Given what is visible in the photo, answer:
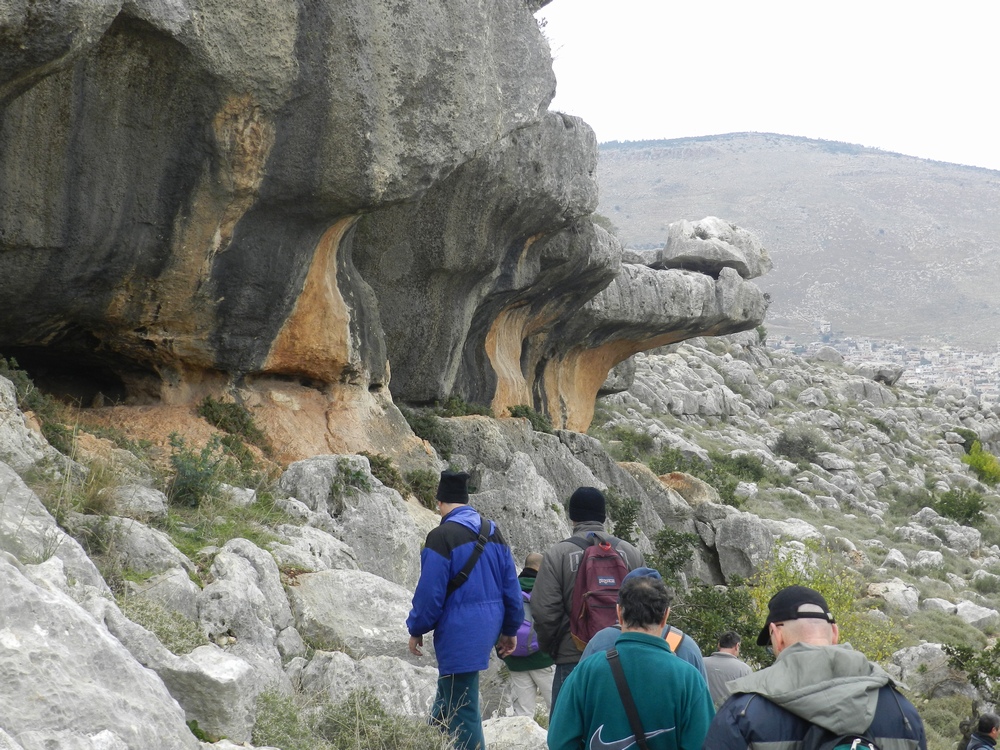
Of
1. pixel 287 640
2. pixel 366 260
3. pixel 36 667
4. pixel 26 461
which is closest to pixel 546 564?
pixel 287 640

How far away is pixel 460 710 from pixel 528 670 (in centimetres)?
127

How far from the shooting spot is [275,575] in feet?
22.9

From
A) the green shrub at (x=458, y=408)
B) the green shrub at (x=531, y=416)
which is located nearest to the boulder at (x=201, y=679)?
the green shrub at (x=458, y=408)

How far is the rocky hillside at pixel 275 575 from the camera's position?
3736 millimetres

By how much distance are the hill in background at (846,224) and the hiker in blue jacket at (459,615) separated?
9315cm

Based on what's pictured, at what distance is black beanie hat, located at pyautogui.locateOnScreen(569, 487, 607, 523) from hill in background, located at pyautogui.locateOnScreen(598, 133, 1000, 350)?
92.6 m

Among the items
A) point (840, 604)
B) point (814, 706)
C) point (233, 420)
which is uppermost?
point (814, 706)

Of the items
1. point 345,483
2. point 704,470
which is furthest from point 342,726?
point 704,470

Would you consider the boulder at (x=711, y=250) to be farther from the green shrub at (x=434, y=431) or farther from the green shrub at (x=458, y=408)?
the green shrub at (x=434, y=431)

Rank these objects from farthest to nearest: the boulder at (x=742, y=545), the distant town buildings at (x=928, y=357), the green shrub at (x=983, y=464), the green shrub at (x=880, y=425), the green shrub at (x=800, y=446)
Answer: the distant town buildings at (x=928, y=357) → the green shrub at (x=880, y=425) → the green shrub at (x=983, y=464) → the green shrub at (x=800, y=446) → the boulder at (x=742, y=545)

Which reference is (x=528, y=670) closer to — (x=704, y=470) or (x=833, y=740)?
(x=833, y=740)

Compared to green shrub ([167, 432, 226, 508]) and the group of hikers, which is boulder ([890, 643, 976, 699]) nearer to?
the group of hikers

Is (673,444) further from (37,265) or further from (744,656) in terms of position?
(37,265)

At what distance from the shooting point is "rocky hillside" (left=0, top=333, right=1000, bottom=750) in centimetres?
374
